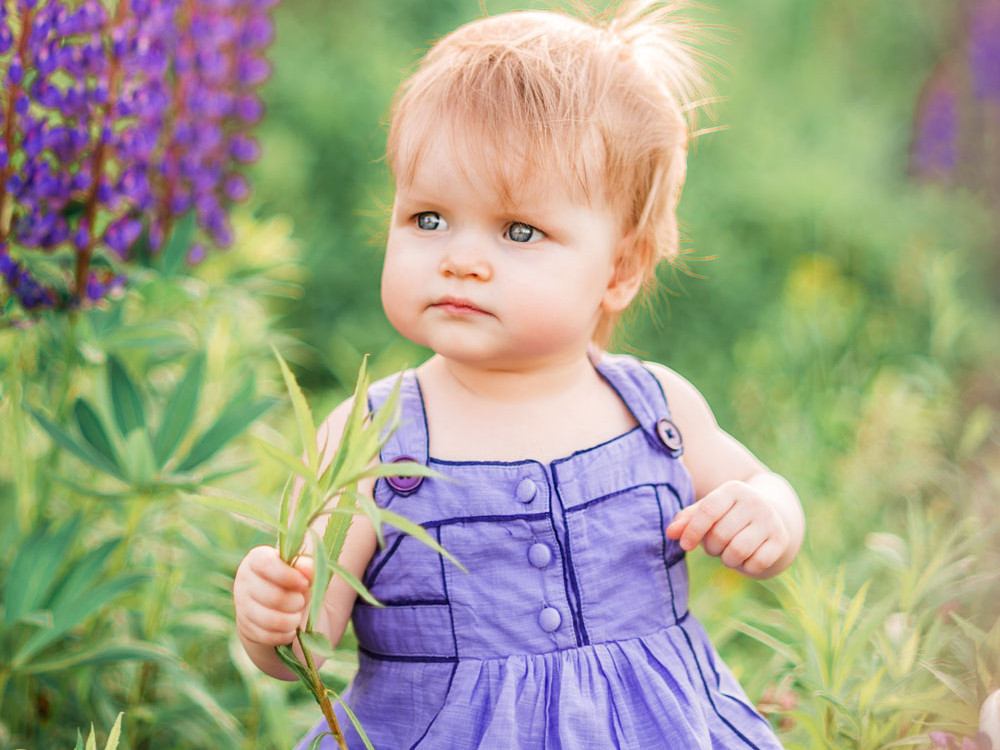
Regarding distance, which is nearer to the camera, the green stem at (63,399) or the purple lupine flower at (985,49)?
the green stem at (63,399)

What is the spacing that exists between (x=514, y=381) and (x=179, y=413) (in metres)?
0.60

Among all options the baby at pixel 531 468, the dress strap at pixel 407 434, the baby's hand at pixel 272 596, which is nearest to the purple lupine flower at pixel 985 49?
the baby at pixel 531 468

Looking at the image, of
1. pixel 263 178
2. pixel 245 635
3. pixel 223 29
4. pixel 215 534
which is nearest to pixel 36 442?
pixel 215 534

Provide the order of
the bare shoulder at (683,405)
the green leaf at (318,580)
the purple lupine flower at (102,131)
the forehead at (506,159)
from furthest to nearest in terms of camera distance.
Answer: the purple lupine flower at (102,131), the bare shoulder at (683,405), the forehead at (506,159), the green leaf at (318,580)

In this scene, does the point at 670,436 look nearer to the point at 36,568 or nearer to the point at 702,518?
the point at 702,518

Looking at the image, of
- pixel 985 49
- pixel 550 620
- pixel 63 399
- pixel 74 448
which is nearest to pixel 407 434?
pixel 550 620

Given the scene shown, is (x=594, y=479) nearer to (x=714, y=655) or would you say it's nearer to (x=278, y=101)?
(x=714, y=655)

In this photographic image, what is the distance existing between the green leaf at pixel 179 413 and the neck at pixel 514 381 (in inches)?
19.6

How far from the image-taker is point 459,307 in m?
1.28

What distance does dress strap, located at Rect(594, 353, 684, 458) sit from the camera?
141 centimetres

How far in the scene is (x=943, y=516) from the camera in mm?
2188

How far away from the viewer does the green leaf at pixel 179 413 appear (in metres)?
1.66

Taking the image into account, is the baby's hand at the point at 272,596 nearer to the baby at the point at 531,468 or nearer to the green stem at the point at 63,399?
the baby at the point at 531,468

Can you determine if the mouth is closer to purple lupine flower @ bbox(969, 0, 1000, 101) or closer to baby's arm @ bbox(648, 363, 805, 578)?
baby's arm @ bbox(648, 363, 805, 578)
